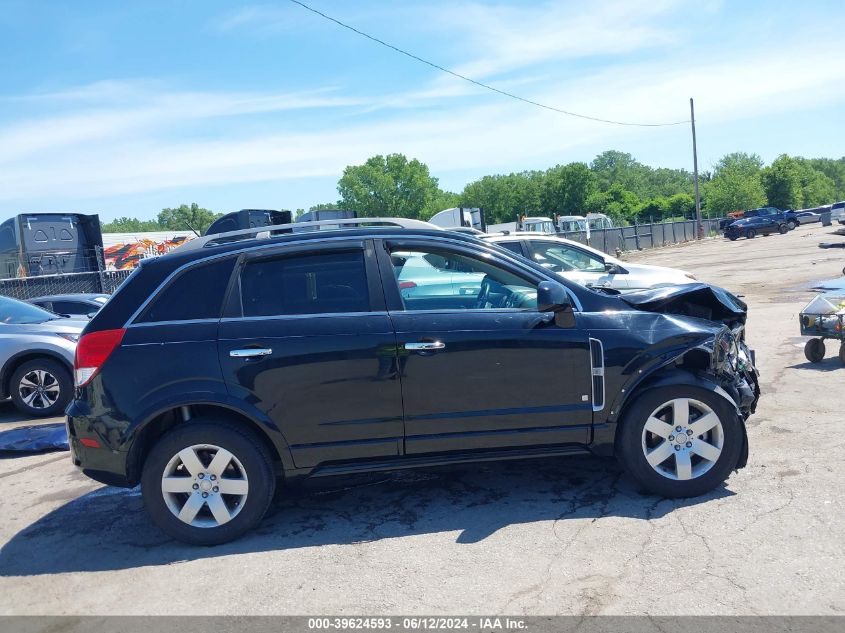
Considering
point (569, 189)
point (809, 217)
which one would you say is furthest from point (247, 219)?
point (569, 189)

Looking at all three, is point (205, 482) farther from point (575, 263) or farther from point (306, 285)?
point (575, 263)

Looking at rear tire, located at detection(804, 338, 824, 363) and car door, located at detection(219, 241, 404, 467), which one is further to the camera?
rear tire, located at detection(804, 338, 824, 363)

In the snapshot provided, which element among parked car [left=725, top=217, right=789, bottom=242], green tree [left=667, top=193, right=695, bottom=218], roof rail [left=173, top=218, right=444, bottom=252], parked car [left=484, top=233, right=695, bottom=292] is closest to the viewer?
roof rail [left=173, top=218, right=444, bottom=252]

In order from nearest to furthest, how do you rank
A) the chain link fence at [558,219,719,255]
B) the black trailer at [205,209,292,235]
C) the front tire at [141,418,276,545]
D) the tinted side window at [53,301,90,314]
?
the front tire at [141,418,276,545], the tinted side window at [53,301,90,314], the black trailer at [205,209,292,235], the chain link fence at [558,219,719,255]

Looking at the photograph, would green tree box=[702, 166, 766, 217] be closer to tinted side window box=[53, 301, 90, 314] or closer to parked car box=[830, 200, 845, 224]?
parked car box=[830, 200, 845, 224]

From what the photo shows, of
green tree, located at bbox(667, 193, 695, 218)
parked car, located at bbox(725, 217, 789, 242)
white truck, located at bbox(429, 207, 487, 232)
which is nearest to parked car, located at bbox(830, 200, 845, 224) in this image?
parked car, located at bbox(725, 217, 789, 242)

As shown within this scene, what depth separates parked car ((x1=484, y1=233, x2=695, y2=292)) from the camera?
10.7m

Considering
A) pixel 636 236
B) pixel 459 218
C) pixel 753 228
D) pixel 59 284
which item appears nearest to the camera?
pixel 59 284

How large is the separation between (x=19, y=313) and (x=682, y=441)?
8.44 meters

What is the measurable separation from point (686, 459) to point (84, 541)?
12.9ft

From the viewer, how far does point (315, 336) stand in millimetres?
4574

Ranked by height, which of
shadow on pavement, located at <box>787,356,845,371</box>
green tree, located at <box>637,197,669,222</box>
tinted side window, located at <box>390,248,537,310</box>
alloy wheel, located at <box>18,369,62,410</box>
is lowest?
shadow on pavement, located at <box>787,356,845,371</box>

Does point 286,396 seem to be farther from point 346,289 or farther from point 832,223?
point 832,223

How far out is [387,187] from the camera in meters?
120
